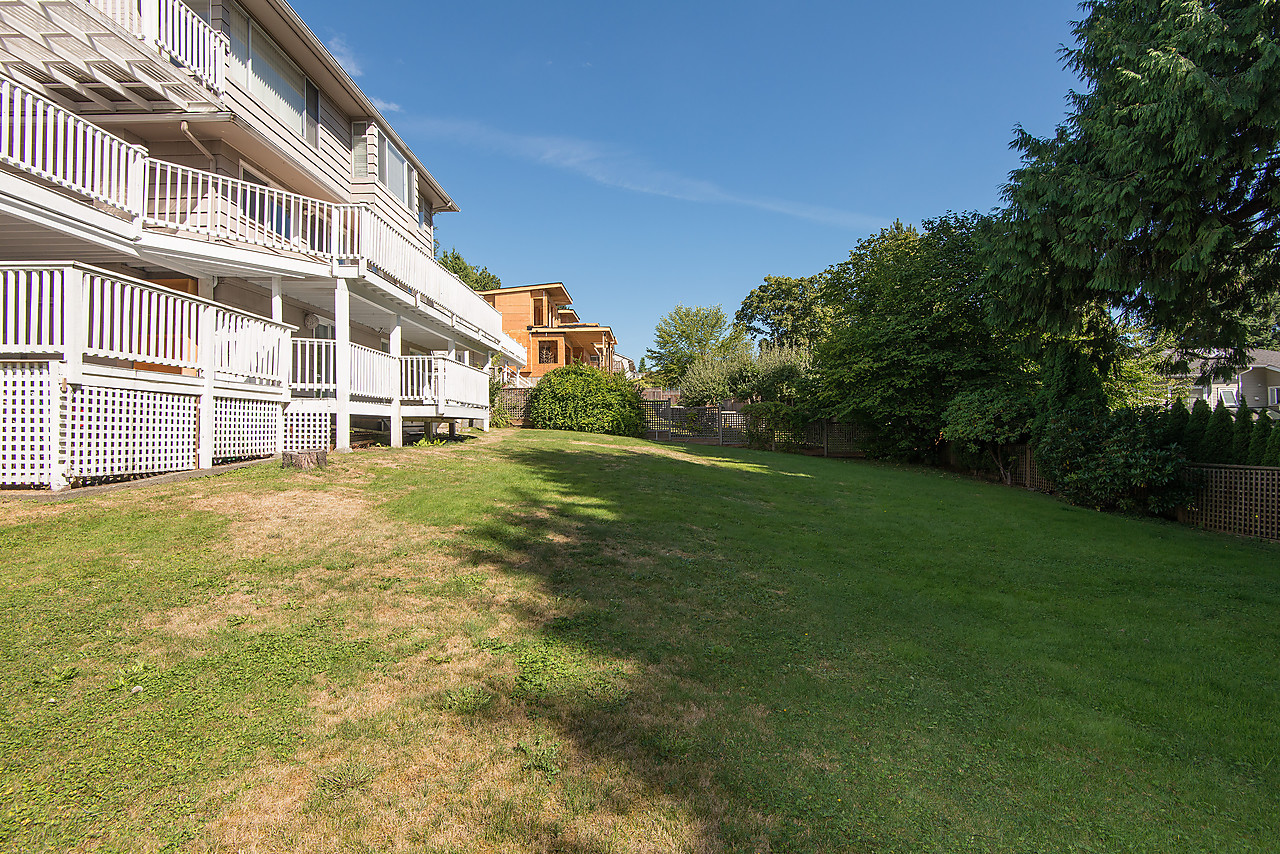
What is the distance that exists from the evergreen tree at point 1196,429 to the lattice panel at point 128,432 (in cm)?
1697

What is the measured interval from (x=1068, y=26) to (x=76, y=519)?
18304 millimetres

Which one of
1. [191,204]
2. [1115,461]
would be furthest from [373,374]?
[1115,461]

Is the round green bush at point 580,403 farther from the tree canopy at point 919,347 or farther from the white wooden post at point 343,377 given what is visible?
the white wooden post at point 343,377

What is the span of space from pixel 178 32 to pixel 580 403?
15.3 metres

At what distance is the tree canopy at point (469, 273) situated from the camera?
5312cm

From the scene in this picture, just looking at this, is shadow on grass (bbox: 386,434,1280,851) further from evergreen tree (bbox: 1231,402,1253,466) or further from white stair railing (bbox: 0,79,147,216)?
white stair railing (bbox: 0,79,147,216)

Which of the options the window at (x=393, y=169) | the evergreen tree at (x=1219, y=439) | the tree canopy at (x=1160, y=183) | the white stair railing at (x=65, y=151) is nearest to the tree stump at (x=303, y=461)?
the white stair railing at (x=65, y=151)

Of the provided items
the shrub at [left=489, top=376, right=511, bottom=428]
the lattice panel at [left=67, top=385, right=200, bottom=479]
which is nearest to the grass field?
the lattice panel at [left=67, top=385, right=200, bottom=479]

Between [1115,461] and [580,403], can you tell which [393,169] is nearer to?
[580,403]

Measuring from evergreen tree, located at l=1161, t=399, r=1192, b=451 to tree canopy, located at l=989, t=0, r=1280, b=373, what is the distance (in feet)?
4.42

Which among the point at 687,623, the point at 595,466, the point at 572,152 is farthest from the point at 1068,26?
the point at 572,152

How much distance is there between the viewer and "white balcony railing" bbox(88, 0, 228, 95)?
30.2ft

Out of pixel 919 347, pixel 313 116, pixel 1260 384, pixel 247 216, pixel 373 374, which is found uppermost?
pixel 313 116

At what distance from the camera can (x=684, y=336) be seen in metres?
48.6
